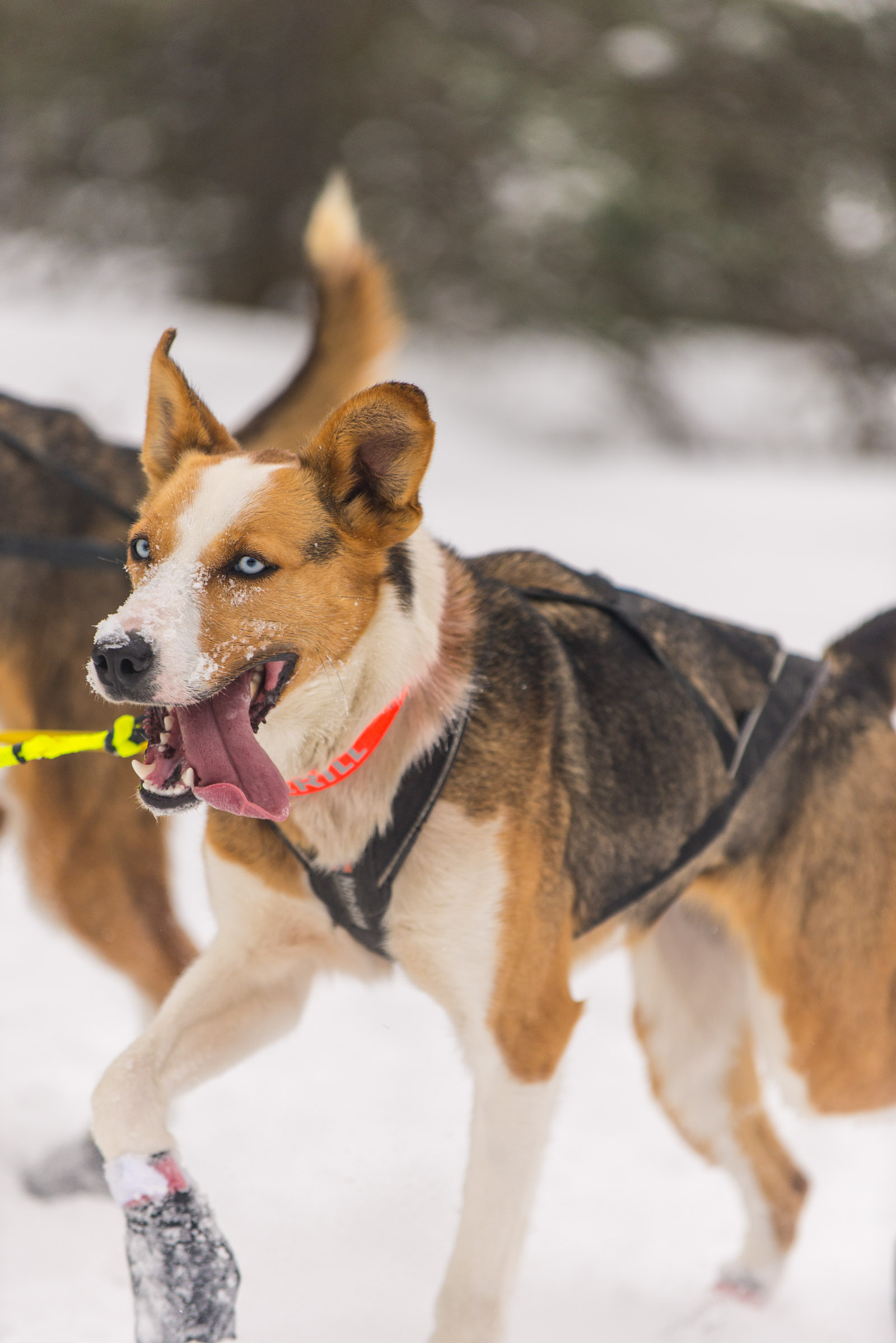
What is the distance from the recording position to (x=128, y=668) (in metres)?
1.78

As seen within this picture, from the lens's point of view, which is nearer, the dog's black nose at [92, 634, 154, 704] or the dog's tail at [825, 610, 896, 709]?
the dog's black nose at [92, 634, 154, 704]

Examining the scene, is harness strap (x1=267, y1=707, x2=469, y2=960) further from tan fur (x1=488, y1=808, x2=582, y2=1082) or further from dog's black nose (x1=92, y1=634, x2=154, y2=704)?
dog's black nose (x1=92, y1=634, x2=154, y2=704)

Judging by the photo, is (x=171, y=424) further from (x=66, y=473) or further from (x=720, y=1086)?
(x=720, y=1086)

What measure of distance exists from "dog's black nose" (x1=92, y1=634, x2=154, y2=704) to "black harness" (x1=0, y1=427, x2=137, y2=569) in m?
0.88

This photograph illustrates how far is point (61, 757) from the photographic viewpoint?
3.07m

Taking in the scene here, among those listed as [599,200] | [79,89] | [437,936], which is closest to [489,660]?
[437,936]

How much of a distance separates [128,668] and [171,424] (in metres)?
0.68

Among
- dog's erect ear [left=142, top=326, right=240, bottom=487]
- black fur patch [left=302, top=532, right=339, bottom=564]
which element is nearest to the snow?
black fur patch [left=302, top=532, right=339, bottom=564]

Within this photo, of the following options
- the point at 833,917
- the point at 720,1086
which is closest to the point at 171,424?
the point at 833,917

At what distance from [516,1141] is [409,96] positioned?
1191 cm

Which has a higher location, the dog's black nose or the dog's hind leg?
the dog's black nose

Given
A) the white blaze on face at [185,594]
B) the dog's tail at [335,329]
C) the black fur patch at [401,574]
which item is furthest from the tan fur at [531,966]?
the dog's tail at [335,329]

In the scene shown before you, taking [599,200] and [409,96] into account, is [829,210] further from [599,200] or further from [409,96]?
[409,96]

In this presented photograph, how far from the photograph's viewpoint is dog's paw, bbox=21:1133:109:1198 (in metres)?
3.10
